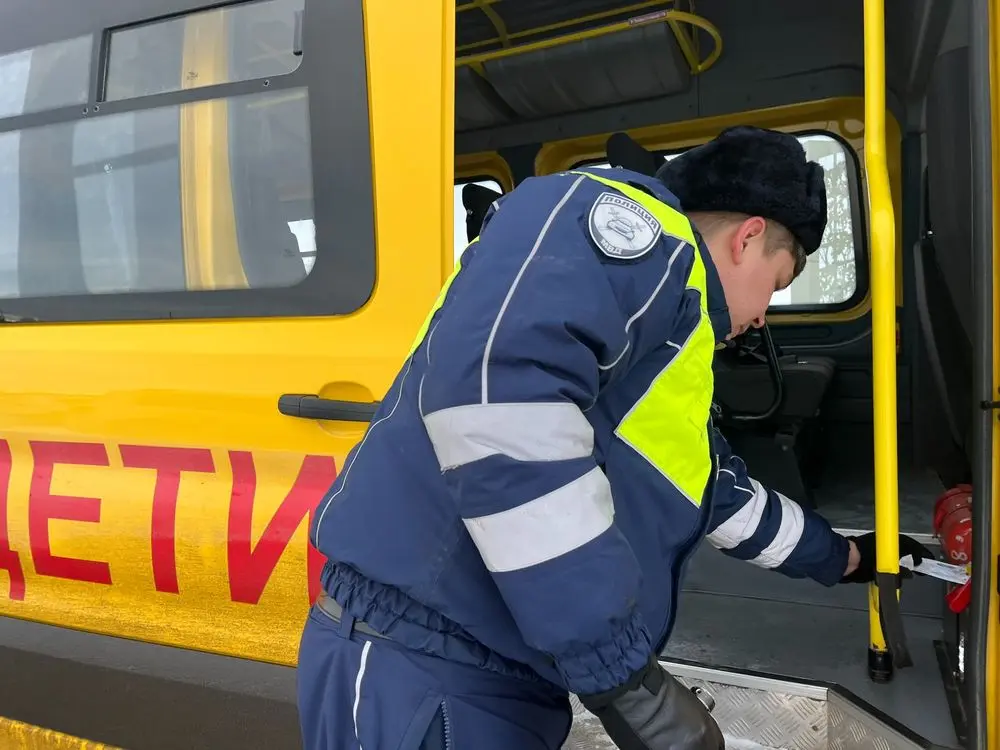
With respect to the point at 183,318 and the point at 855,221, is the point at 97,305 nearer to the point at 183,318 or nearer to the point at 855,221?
the point at 183,318

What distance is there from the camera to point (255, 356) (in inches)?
55.7

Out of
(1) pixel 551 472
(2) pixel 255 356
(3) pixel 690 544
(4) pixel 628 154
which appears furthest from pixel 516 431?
(4) pixel 628 154

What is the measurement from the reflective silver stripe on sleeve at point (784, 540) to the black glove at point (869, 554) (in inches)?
6.3

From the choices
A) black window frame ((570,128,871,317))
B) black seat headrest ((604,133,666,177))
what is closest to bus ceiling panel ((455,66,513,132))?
black window frame ((570,128,871,317))

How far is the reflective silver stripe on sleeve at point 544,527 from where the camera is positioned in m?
0.82

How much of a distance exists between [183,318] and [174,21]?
56 centimetres

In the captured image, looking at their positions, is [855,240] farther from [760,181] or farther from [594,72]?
[760,181]

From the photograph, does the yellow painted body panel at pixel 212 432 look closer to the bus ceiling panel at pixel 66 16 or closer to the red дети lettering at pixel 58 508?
the red дети lettering at pixel 58 508

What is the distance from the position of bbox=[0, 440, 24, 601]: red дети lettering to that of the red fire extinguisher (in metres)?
1.85

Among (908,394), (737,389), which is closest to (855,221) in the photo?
(908,394)

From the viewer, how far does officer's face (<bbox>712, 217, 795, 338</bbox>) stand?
3.76 feet

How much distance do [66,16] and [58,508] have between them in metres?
0.98

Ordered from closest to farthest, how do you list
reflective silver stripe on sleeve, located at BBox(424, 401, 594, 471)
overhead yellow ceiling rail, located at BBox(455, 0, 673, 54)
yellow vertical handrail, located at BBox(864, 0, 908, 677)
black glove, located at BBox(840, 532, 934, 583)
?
1. reflective silver stripe on sleeve, located at BBox(424, 401, 594, 471)
2. yellow vertical handrail, located at BBox(864, 0, 908, 677)
3. black glove, located at BBox(840, 532, 934, 583)
4. overhead yellow ceiling rail, located at BBox(455, 0, 673, 54)

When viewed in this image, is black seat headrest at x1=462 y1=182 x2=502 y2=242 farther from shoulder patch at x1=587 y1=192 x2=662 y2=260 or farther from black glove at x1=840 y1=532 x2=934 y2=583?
shoulder patch at x1=587 y1=192 x2=662 y2=260
